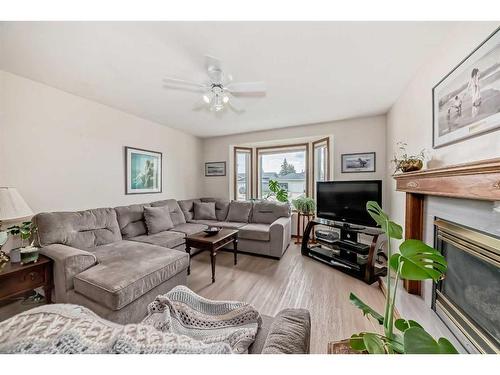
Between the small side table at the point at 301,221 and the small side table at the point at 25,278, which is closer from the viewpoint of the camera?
the small side table at the point at 25,278

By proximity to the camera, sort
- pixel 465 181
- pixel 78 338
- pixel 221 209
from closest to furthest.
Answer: pixel 78 338 < pixel 465 181 < pixel 221 209

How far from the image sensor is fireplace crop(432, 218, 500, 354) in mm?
1055

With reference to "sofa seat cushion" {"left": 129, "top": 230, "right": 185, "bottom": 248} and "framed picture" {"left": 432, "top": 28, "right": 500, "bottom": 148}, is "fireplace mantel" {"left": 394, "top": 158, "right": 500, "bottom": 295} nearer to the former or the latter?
"framed picture" {"left": 432, "top": 28, "right": 500, "bottom": 148}

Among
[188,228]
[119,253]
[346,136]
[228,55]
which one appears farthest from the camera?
[346,136]

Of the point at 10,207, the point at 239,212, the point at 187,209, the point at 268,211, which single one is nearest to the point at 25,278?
the point at 10,207

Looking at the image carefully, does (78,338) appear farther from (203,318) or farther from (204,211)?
(204,211)

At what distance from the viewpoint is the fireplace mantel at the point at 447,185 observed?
36.7 inches

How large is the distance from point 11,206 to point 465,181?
132 inches

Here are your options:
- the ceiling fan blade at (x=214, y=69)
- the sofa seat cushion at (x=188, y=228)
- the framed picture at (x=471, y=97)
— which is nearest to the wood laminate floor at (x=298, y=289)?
the sofa seat cushion at (x=188, y=228)

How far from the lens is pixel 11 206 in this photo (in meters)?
1.62

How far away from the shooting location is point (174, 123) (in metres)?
3.72

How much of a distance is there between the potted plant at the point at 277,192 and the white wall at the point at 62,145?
2570 millimetres

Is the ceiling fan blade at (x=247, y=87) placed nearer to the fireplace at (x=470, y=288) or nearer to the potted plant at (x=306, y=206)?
the fireplace at (x=470, y=288)
